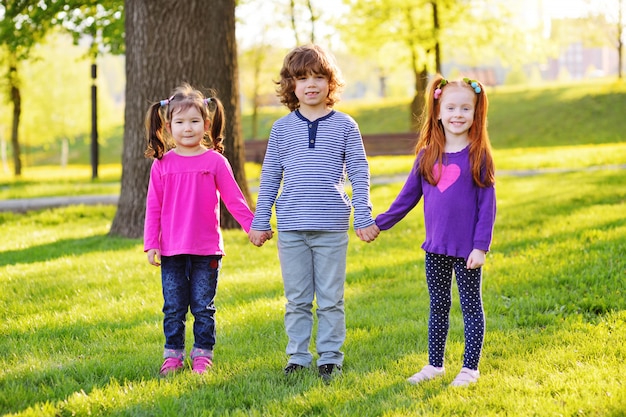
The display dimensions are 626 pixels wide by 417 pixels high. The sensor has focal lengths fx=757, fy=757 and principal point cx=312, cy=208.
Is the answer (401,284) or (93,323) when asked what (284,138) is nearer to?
(93,323)

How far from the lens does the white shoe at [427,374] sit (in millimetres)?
4059

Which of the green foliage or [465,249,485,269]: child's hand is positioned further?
the green foliage

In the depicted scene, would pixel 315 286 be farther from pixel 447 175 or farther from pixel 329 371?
pixel 447 175

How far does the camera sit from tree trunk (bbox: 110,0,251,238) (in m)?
8.70

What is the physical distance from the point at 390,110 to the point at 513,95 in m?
7.55

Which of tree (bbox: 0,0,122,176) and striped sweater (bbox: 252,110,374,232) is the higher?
tree (bbox: 0,0,122,176)

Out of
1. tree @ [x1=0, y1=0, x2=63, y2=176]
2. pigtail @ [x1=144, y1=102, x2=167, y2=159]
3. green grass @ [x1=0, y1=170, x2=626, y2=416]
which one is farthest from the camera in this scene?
tree @ [x1=0, y1=0, x2=63, y2=176]

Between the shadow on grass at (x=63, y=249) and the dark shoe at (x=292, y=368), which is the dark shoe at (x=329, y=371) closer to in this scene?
the dark shoe at (x=292, y=368)

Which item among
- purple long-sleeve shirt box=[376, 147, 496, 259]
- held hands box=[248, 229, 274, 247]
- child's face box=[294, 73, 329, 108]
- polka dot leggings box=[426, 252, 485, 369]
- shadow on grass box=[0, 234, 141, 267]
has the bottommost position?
shadow on grass box=[0, 234, 141, 267]

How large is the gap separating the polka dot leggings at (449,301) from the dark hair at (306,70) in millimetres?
1079

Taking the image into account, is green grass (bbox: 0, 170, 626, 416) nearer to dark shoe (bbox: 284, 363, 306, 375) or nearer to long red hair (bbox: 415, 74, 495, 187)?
dark shoe (bbox: 284, 363, 306, 375)

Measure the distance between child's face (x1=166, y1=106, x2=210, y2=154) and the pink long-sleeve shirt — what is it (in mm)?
106

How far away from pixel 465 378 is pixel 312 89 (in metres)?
1.76

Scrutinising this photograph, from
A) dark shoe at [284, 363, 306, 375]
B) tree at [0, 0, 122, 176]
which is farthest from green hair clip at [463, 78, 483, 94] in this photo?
tree at [0, 0, 122, 176]
